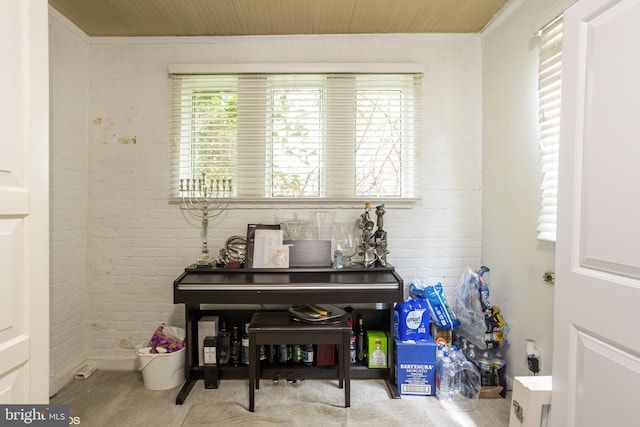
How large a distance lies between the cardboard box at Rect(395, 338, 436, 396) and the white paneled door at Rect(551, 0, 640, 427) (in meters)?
0.86

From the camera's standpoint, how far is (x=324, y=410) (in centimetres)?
195

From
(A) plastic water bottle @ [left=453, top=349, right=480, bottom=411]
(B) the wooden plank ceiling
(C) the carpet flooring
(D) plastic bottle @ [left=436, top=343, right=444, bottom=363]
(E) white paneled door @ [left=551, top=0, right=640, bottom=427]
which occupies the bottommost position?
(C) the carpet flooring

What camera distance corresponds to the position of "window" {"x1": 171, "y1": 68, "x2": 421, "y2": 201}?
2.51 meters

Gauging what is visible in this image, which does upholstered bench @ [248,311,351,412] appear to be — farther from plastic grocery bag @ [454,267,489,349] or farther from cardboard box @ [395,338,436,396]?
plastic grocery bag @ [454,267,489,349]

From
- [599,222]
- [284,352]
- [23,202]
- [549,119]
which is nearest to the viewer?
[23,202]

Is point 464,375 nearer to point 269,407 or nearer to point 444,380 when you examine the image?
point 444,380

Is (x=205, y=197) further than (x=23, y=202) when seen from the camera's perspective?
Yes

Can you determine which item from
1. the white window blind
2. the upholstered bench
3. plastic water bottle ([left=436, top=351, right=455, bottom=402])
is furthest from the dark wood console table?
the white window blind

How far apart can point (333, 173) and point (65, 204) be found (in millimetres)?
1996

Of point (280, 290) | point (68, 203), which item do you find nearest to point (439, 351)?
point (280, 290)

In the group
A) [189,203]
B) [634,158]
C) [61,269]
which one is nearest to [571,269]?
[634,158]

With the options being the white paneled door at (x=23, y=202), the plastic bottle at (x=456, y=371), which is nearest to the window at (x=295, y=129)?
the plastic bottle at (x=456, y=371)

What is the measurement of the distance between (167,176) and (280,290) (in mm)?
1347

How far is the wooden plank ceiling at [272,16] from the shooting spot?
210 cm
